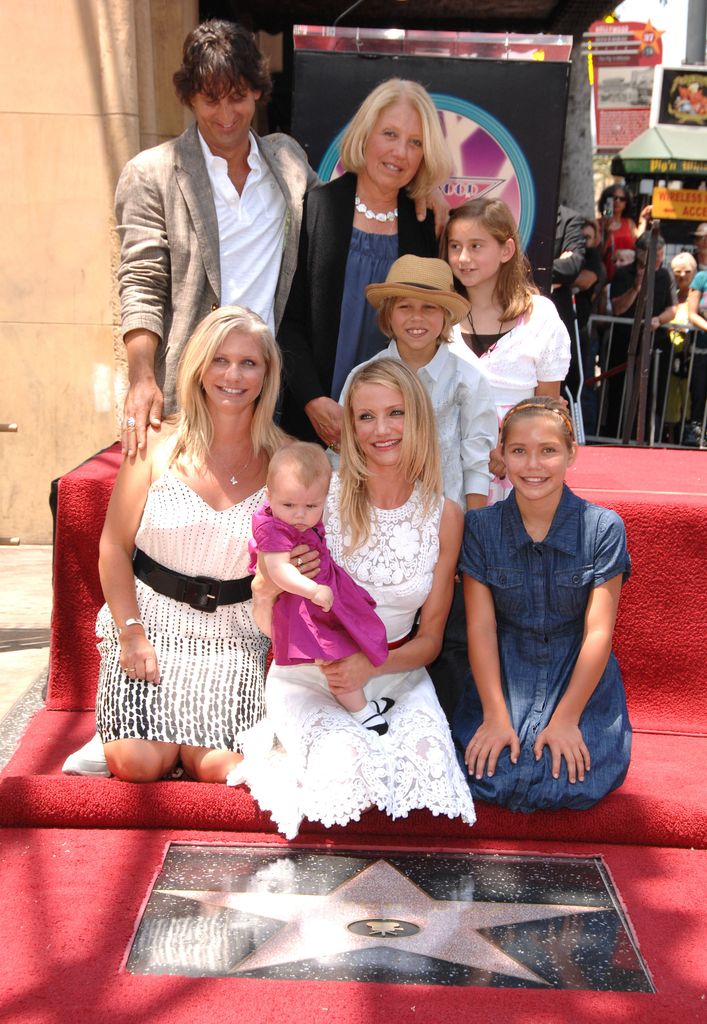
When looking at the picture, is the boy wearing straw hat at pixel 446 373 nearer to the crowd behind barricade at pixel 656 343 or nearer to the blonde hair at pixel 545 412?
the blonde hair at pixel 545 412

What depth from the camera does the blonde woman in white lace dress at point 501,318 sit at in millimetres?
3553

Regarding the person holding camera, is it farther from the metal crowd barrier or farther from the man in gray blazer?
the man in gray blazer

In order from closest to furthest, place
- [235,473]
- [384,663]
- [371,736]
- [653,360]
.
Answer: [371,736]
[384,663]
[235,473]
[653,360]

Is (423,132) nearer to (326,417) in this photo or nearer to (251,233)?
(251,233)

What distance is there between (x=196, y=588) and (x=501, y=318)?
135 centimetres

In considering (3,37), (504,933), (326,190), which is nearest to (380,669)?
(504,933)

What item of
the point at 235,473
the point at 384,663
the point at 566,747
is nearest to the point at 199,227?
the point at 235,473

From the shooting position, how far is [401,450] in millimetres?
3061

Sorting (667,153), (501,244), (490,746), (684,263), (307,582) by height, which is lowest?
(490,746)

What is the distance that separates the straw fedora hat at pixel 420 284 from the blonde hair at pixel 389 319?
0.06 feet

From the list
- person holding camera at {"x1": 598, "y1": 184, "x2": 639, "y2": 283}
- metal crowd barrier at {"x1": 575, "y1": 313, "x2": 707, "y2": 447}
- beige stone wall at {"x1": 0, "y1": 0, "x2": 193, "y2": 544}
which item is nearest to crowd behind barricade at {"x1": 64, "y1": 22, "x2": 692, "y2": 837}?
beige stone wall at {"x1": 0, "y1": 0, "x2": 193, "y2": 544}

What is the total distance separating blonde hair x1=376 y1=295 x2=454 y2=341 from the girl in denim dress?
0.40 m

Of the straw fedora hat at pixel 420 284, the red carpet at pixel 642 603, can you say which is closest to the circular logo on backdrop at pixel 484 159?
the red carpet at pixel 642 603

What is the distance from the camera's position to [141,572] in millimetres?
3254
